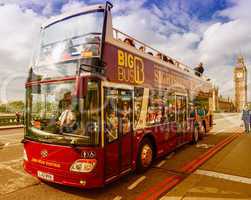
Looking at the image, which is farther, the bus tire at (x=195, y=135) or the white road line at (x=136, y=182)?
the bus tire at (x=195, y=135)

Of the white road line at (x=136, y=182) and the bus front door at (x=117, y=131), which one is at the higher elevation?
the bus front door at (x=117, y=131)

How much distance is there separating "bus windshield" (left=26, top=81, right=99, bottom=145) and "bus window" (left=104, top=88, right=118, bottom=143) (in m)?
0.32

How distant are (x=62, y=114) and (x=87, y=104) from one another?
2.08 ft

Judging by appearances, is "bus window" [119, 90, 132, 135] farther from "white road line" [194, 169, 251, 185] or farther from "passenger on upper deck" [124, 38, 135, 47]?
"white road line" [194, 169, 251, 185]

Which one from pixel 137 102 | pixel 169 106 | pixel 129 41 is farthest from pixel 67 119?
pixel 169 106

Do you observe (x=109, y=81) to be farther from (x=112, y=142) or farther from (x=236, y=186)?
(x=236, y=186)

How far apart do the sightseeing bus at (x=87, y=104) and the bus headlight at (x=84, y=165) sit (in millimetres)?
19

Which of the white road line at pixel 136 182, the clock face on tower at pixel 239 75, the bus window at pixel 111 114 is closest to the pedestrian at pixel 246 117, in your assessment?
the white road line at pixel 136 182

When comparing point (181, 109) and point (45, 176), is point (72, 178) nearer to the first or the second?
point (45, 176)

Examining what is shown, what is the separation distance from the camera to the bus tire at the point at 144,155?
6407 millimetres

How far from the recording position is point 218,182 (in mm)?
5883

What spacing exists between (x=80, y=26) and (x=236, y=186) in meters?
5.05

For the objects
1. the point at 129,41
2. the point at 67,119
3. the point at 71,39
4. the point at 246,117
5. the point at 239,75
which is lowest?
the point at 246,117

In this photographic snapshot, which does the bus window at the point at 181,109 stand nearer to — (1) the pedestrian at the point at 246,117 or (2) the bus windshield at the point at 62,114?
(2) the bus windshield at the point at 62,114
